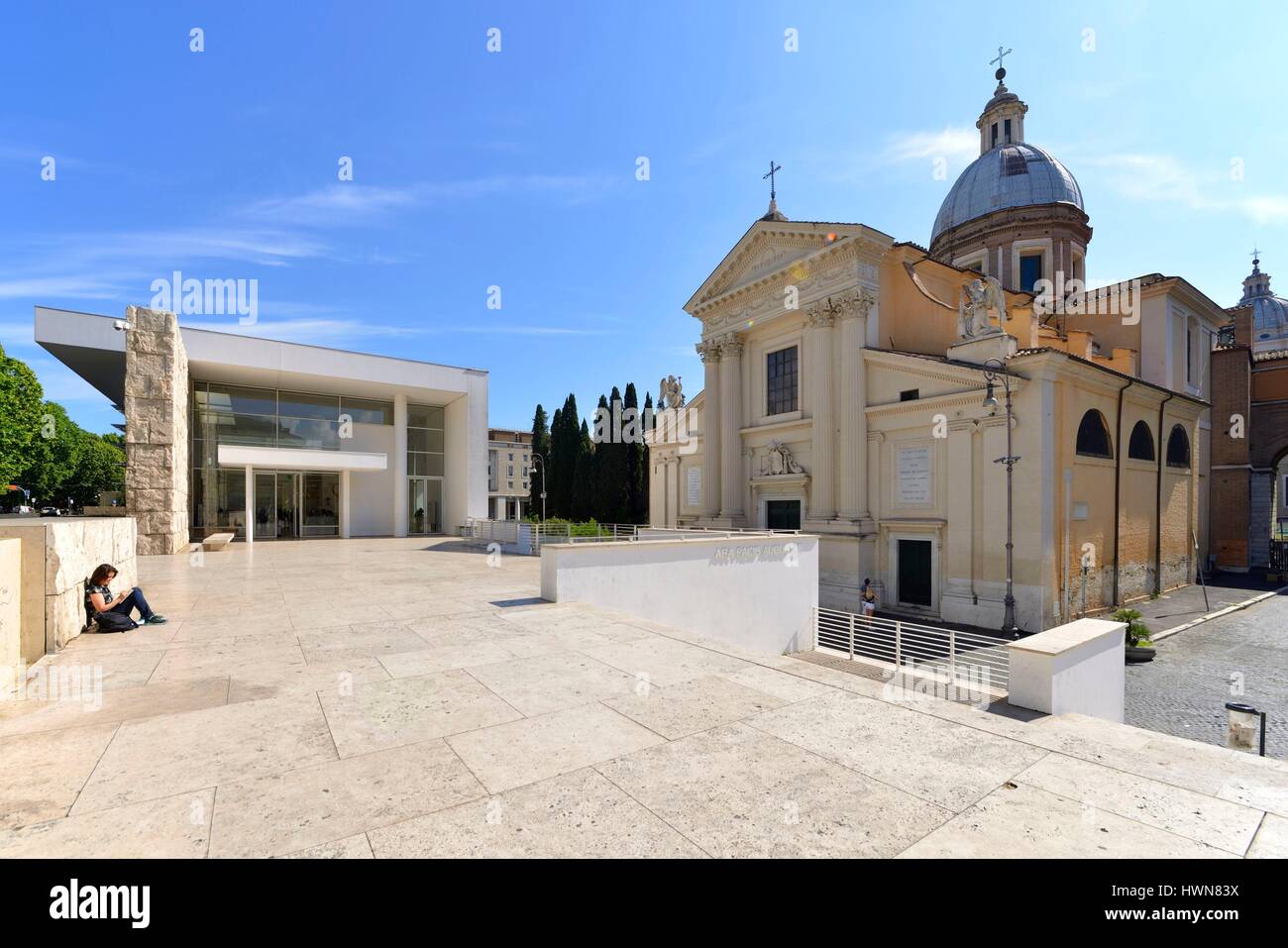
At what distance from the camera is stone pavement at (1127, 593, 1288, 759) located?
1055 centimetres

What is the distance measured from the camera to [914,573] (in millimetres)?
21047

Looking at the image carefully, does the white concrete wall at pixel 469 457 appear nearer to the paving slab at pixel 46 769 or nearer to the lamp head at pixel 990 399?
the lamp head at pixel 990 399

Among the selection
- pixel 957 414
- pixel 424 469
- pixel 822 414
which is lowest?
pixel 424 469

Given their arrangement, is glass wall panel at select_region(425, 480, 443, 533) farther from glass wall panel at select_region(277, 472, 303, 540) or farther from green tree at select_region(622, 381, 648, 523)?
green tree at select_region(622, 381, 648, 523)

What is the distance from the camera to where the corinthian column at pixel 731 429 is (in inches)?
1093

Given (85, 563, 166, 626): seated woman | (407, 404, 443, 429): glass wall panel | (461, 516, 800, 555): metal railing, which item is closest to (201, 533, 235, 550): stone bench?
(461, 516, 800, 555): metal railing

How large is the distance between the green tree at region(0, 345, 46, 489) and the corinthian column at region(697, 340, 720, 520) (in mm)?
38271

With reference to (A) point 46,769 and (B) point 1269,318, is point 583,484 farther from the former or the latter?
(B) point 1269,318

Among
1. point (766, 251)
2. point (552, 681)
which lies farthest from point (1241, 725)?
point (766, 251)

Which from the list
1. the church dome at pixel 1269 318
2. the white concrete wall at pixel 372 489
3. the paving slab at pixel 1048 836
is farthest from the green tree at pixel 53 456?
the church dome at pixel 1269 318

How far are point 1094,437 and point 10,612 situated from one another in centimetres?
2711
